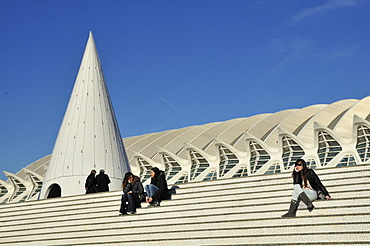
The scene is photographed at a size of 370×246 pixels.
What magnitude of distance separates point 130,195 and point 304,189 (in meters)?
4.51

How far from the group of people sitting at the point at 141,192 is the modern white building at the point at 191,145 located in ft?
24.9

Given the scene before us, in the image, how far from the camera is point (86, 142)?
2036 cm

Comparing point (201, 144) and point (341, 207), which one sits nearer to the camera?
point (341, 207)

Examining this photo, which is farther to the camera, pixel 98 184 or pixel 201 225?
pixel 98 184

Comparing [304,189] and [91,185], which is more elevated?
[91,185]

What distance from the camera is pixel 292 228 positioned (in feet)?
30.7

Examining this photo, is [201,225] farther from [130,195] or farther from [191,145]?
[191,145]

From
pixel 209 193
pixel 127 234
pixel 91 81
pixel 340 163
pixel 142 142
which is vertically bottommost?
pixel 127 234

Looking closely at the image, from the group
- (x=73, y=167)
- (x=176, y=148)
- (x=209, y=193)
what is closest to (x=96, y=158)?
(x=73, y=167)

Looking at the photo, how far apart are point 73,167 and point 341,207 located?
511 inches

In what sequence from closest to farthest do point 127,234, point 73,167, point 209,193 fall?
point 127,234 < point 209,193 < point 73,167

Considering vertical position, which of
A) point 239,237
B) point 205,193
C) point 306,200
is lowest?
point 239,237

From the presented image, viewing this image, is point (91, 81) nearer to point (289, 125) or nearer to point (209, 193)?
point (209, 193)

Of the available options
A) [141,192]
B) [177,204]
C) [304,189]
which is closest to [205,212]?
[177,204]
